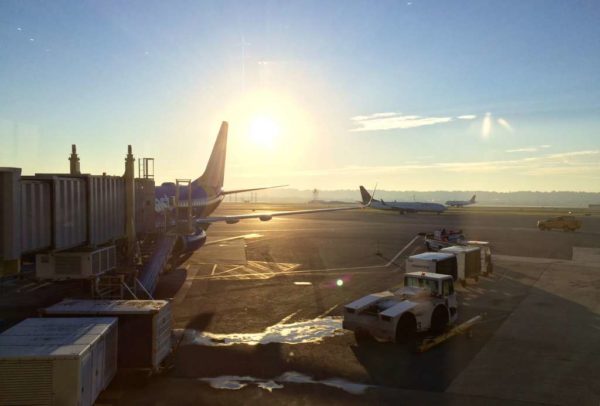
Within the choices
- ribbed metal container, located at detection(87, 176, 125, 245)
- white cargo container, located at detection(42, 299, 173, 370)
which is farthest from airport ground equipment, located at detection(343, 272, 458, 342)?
ribbed metal container, located at detection(87, 176, 125, 245)

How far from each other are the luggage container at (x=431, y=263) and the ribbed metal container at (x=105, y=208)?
1483cm

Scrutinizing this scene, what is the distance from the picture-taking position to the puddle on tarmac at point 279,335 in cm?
1741

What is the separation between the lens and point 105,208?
1806 centimetres

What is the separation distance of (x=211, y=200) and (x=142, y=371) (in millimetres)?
32978

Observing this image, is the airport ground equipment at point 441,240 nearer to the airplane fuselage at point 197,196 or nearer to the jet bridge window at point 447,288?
the airplane fuselage at point 197,196

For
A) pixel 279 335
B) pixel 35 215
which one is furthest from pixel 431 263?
pixel 35 215

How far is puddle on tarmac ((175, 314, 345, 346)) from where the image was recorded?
1741cm

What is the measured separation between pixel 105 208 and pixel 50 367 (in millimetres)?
8944

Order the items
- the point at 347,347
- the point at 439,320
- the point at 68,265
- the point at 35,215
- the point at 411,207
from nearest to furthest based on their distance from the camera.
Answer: the point at 35,215
the point at 68,265
the point at 347,347
the point at 439,320
the point at 411,207

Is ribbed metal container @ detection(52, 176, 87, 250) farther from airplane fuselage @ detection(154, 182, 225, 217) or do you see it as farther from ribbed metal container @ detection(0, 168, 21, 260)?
airplane fuselage @ detection(154, 182, 225, 217)

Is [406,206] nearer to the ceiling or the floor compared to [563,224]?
nearer to the ceiling

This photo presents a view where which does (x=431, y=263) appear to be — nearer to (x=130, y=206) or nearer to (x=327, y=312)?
(x=327, y=312)

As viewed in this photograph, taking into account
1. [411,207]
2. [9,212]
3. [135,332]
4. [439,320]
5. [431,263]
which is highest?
[9,212]

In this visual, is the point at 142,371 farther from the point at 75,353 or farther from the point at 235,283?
the point at 235,283
